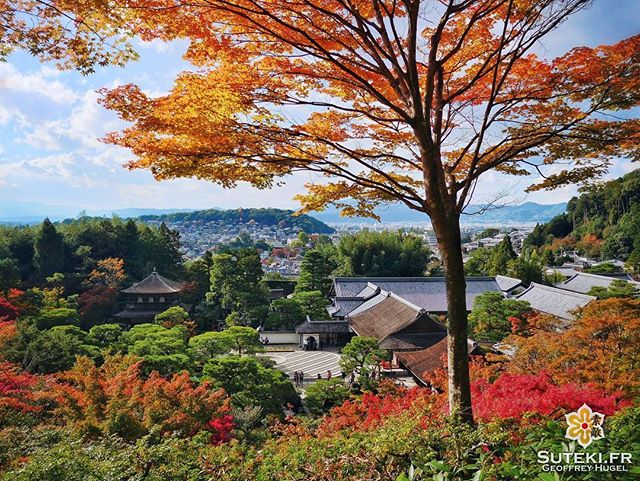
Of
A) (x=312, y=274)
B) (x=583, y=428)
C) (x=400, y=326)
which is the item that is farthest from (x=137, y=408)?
(x=312, y=274)

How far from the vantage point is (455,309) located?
12.6ft

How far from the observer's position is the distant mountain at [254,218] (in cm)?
16830

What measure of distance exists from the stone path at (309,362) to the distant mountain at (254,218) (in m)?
141

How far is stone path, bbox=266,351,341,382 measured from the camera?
18516mm

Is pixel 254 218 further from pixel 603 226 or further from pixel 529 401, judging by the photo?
pixel 529 401

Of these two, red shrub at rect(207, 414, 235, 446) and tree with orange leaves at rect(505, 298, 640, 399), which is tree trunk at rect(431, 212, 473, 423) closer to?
tree with orange leaves at rect(505, 298, 640, 399)

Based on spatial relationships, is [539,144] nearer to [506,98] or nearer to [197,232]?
[506,98]

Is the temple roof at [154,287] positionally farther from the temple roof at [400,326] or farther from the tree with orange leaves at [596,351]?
the tree with orange leaves at [596,351]

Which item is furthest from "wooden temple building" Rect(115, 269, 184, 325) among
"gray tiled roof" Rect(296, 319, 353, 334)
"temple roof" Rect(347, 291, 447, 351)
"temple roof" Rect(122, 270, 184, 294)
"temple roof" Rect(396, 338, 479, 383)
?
"temple roof" Rect(396, 338, 479, 383)

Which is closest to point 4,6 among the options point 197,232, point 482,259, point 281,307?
point 281,307

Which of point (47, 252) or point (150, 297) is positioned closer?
point (150, 297)

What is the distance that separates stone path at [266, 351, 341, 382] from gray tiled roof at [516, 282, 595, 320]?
35.8ft

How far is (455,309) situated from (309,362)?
17558 mm

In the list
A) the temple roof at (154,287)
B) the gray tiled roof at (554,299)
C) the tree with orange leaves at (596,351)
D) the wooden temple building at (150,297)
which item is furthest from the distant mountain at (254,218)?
the tree with orange leaves at (596,351)
